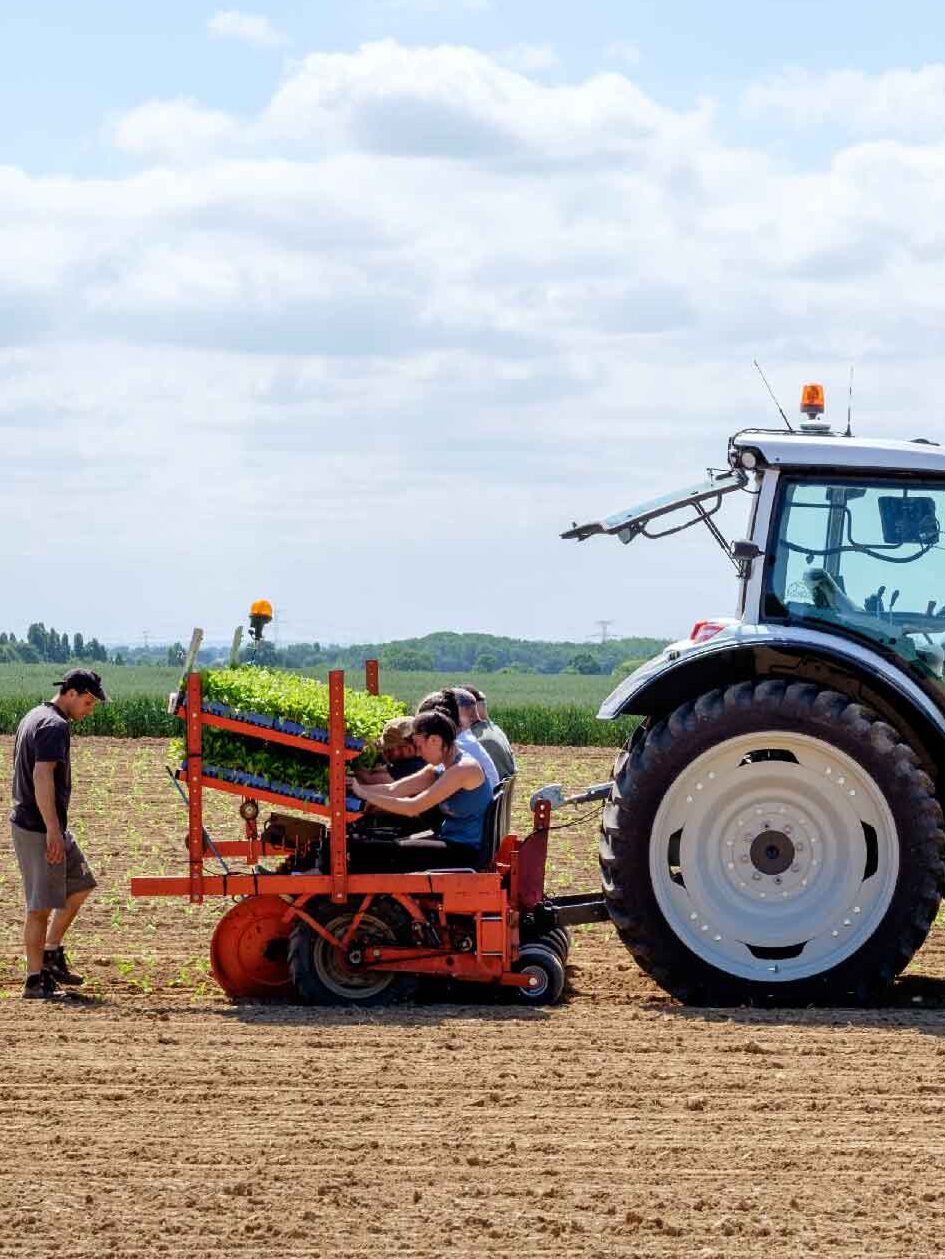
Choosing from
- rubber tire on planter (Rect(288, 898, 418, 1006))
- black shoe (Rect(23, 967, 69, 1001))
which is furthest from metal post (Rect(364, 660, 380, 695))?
black shoe (Rect(23, 967, 69, 1001))

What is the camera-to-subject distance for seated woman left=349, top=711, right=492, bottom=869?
8383 mm

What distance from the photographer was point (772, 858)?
27.0 feet

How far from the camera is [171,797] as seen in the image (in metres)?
18.8

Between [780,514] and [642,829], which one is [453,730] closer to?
[642,829]

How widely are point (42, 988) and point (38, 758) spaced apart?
1019mm

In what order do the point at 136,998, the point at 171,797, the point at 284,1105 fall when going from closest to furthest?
the point at 284,1105
the point at 136,998
the point at 171,797

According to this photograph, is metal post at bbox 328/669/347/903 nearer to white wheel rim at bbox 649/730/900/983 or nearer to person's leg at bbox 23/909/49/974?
white wheel rim at bbox 649/730/900/983

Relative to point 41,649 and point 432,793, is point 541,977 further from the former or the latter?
point 41,649

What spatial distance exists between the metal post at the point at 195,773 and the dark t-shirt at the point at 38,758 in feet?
2.21

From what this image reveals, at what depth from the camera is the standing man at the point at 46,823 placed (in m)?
8.59

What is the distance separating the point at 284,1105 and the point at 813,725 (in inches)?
112

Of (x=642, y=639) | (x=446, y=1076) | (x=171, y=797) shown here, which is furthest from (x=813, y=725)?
(x=642, y=639)

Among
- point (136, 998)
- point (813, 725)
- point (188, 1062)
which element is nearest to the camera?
point (188, 1062)

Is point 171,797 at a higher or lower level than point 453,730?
lower
